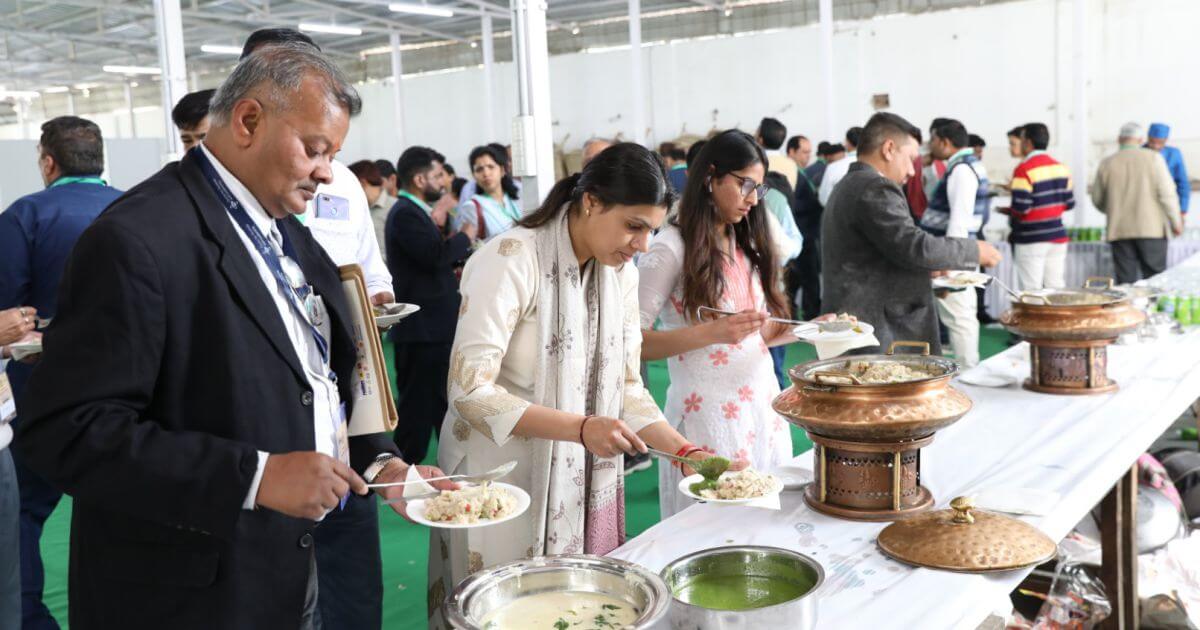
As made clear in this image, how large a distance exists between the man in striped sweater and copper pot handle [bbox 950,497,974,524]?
5.01 m

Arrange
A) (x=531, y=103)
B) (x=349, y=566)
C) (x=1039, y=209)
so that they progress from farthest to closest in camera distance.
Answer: (x=1039, y=209) → (x=531, y=103) → (x=349, y=566)

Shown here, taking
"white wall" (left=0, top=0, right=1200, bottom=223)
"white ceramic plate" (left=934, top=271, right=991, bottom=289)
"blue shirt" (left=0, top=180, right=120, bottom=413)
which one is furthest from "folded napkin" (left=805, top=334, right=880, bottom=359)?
"white wall" (left=0, top=0, right=1200, bottom=223)

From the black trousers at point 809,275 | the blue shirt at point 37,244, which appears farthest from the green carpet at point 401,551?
the black trousers at point 809,275

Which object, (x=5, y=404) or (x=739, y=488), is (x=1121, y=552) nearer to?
(x=739, y=488)

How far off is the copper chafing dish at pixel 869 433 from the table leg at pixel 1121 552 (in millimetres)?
677

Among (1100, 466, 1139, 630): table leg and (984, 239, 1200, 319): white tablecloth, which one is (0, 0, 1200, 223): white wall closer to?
(984, 239, 1200, 319): white tablecloth

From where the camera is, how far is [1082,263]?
6.75 metres

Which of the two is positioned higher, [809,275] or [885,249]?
[885,249]

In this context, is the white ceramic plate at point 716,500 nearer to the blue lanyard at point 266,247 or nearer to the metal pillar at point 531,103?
the blue lanyard at point 266,247

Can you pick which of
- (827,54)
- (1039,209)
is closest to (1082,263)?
(1039,209)

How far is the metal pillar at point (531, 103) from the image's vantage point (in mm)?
3234

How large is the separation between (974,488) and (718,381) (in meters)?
0.63

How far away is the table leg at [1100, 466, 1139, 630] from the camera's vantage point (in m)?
2.05

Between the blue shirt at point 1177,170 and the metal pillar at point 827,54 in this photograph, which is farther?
the metal pillar at point 827,54
